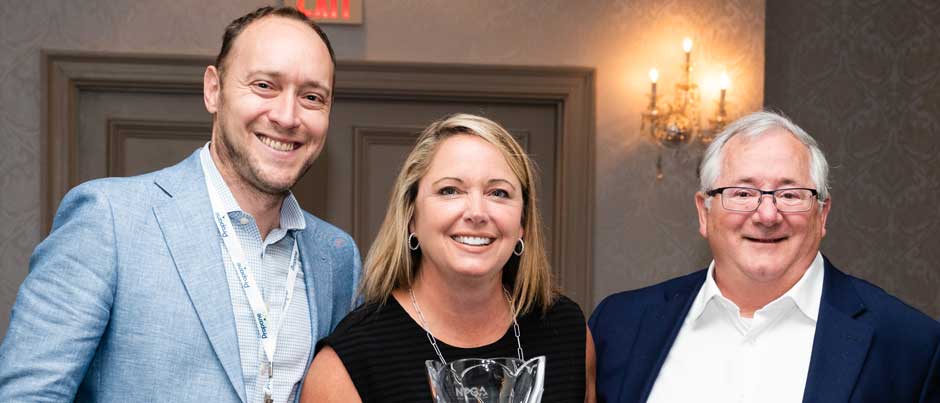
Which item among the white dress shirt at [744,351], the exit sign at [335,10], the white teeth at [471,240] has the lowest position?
the white dress shirt at [744,351]

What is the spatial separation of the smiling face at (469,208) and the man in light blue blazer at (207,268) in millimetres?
286

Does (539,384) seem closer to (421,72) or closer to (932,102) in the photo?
(421,72)

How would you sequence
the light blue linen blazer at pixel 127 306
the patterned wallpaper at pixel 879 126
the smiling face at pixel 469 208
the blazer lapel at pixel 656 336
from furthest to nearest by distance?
the patterned wallpaper at pixel 879 126 → the blazer lapel at pixel 656 336 → the smiling face at pixel 469 208 → the light blue linen blazer at pixel 127 306

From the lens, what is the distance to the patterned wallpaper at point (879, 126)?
15.8 ft

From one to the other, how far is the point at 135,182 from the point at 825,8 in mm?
4100

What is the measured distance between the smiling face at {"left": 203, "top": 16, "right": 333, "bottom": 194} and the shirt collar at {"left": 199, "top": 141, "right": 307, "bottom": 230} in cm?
2

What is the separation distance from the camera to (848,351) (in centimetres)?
190

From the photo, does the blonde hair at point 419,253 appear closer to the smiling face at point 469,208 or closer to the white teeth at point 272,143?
the smiling face at point 469,208

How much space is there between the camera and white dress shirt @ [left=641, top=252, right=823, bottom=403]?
1.95m

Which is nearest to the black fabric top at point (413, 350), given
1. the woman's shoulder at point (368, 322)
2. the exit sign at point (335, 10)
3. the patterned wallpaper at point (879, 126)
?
the woman's shoulder at point (368, 322)

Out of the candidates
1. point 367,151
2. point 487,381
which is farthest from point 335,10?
point 487,381

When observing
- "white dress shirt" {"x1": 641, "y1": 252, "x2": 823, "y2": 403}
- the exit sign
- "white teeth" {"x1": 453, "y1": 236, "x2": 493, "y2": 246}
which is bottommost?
"white dress shirt" {"x1": 641, "y1": 252, "x2": 823, "y2": 403}

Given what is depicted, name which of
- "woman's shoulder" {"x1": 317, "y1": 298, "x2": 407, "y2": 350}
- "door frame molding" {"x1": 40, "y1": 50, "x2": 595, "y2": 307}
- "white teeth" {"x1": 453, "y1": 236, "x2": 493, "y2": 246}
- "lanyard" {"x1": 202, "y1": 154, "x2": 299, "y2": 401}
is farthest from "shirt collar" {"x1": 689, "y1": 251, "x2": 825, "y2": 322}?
"door frame molding" {"x1": 40, "y1": 50, "x2": 595, "y2": 307}

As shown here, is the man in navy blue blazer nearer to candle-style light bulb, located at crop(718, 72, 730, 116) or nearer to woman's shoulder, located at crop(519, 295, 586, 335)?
woman's shoulder, located at crop(519, 295, 586, 335)
